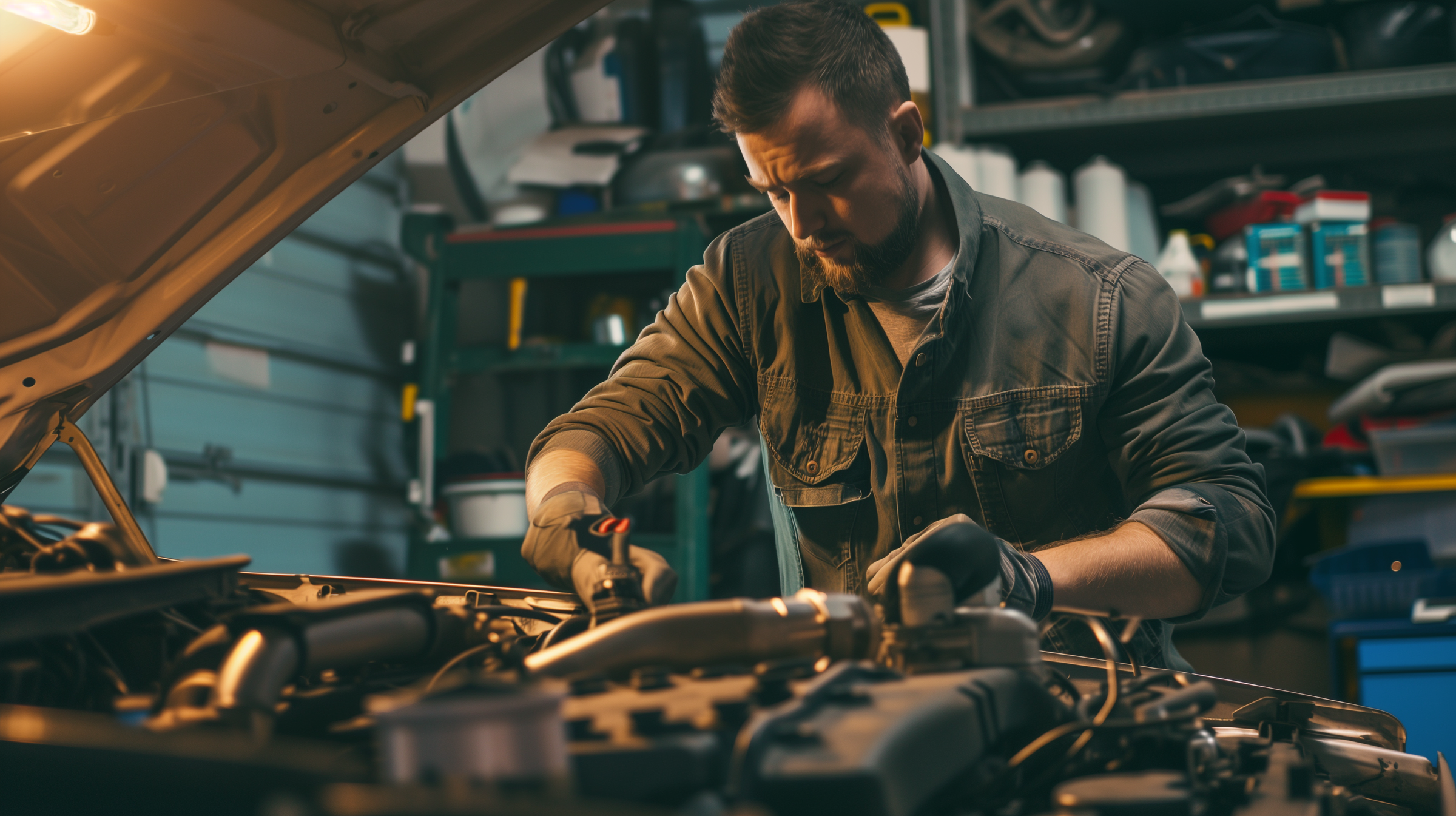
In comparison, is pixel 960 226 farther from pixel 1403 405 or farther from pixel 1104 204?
pixel 1403 405

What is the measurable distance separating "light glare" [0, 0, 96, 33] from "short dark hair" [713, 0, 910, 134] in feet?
2.43

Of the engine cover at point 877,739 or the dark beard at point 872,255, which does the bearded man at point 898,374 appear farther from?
the engine cover at point 877,739

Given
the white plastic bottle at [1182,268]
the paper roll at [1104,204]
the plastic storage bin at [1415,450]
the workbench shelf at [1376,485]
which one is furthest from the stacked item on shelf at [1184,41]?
the workbench shelf at [1376,485]

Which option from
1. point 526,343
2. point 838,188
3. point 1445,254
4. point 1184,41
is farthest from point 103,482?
point 1445,254

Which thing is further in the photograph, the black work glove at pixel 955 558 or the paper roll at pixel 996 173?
the paper roll at pixel 996 173

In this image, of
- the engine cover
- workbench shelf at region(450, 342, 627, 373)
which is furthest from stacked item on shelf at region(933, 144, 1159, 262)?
the engine cover

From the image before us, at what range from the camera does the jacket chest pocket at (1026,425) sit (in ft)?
4.49

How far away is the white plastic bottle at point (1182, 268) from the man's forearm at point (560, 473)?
208cm

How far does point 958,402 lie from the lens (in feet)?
4.66

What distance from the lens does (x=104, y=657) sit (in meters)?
0.74

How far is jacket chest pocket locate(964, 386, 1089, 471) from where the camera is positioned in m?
1.37

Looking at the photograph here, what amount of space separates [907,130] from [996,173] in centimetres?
158

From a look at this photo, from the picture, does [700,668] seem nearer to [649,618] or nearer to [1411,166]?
[649,618]

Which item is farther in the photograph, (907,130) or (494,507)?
(494,507)
